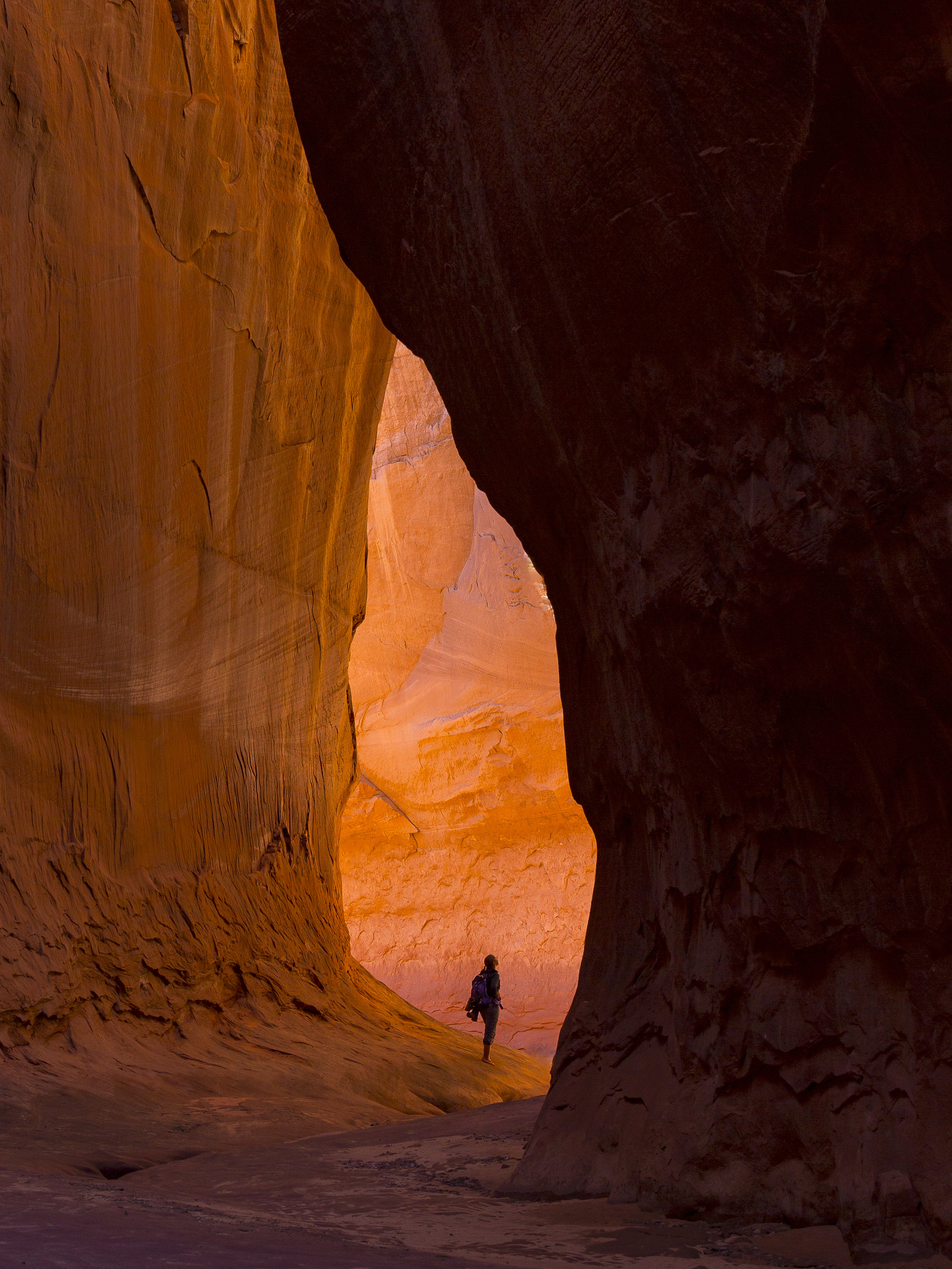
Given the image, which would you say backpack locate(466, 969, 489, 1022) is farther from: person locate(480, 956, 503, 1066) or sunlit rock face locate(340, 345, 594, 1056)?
sunlit rock face locate(340, 345, 594, 1056)

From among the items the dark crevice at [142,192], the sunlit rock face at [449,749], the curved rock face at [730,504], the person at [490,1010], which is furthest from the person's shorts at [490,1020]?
the sunlit rock face at [449,749]

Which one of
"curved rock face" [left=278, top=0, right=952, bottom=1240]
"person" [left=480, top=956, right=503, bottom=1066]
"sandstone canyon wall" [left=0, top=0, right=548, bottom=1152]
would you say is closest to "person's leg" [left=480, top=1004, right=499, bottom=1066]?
"person" [left=480, top=956, right=503, bottom=1066]

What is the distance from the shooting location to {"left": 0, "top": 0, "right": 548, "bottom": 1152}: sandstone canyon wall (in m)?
7.63

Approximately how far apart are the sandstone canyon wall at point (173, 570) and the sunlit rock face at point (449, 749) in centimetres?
826

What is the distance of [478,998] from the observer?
32.4ft

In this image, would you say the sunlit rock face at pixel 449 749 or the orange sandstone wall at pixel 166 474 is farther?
the sunlit rock face at pixel 449 749

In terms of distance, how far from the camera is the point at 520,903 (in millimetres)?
19250

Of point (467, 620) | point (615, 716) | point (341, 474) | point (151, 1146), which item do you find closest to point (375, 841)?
point (467, 620)

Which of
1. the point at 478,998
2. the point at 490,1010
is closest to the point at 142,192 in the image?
the point at 478,998

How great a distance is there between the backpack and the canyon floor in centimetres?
438

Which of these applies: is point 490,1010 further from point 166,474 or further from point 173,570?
point 166,474

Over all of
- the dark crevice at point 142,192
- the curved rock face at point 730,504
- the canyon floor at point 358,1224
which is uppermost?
the dark crevice at point 142,192

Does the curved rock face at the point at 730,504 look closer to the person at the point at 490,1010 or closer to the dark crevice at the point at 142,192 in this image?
the dark crevice at the point at 142,192

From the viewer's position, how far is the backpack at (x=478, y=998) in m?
9.81
